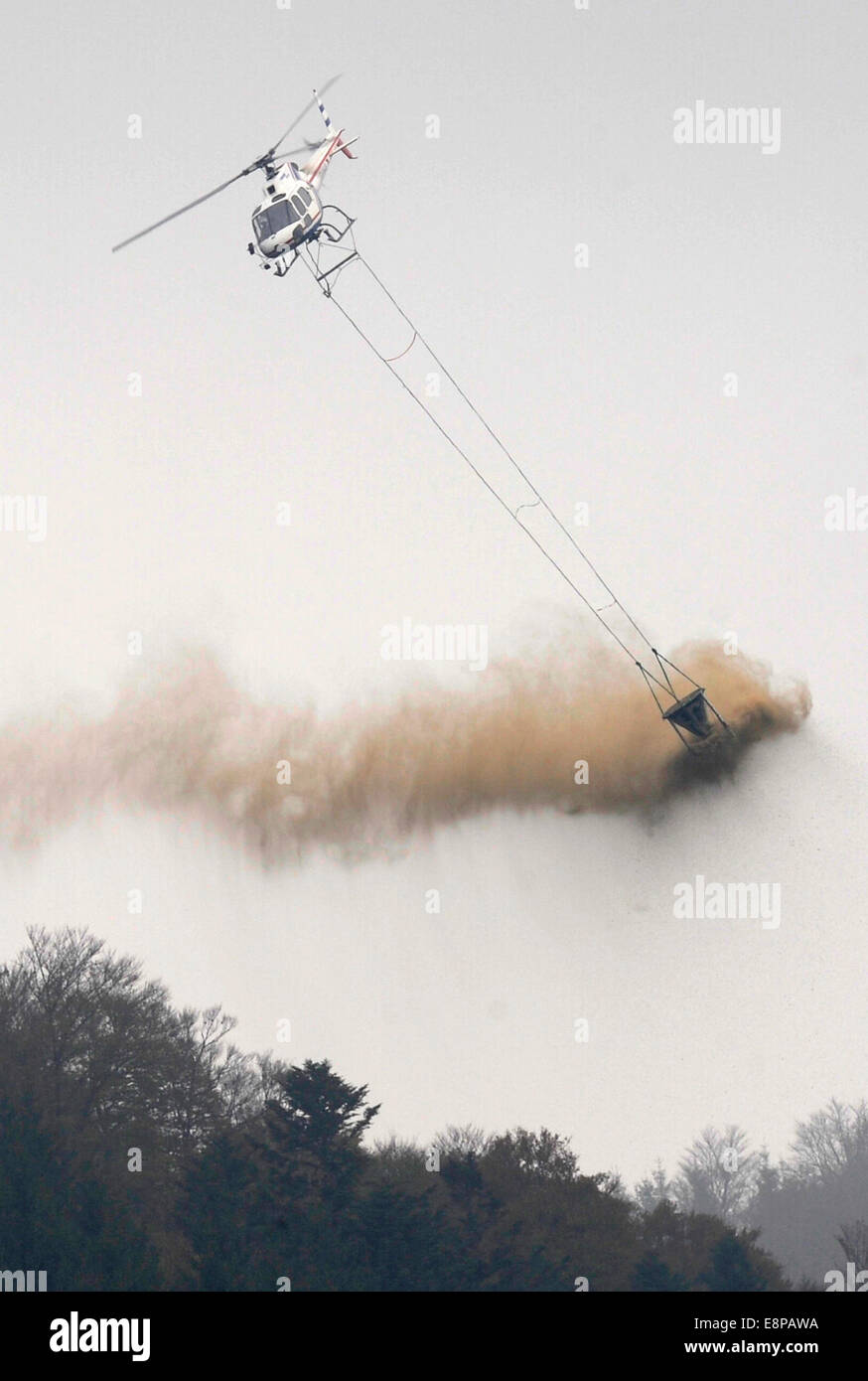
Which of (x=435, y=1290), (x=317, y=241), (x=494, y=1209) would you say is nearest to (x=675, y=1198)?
(x=494, y=1209)

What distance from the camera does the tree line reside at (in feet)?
155

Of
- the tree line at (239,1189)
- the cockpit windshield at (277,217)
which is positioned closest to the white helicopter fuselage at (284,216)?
the cockpit windshield at (277,217)

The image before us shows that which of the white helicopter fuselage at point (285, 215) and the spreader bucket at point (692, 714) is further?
the spreader bucket at point (692, 714)

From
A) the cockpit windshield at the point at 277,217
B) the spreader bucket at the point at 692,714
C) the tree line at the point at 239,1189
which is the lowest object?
the tree line at the point at 239,1189

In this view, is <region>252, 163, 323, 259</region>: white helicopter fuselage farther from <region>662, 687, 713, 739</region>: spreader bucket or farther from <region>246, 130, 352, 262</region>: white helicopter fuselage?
<region>662, 687, 713, 739</region>: spreader bucket

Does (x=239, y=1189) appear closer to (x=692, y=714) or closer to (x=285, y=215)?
(x=692, y=714)

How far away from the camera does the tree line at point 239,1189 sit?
47.4m

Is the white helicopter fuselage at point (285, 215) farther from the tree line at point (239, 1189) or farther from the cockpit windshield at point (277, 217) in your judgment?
the tree line at point (239, 1189)

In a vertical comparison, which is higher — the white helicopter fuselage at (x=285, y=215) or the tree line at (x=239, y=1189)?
the white helicopter fuselage at (x=285, y=215)

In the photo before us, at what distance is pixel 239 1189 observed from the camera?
174 feet

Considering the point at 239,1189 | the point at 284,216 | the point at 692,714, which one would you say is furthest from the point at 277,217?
the point at 239,1189

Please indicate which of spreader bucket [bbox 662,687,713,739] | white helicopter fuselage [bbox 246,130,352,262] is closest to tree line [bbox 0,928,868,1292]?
spreader bucket [bbox 662,687,713,739]
